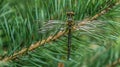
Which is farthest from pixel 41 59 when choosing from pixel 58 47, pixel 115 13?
pixel 115 13

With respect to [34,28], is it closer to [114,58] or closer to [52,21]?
[52,21]

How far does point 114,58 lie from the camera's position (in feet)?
2.10

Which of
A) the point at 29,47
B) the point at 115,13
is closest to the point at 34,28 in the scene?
the point at 29,47

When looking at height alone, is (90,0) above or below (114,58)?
above

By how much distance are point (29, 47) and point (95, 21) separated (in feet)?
0.38

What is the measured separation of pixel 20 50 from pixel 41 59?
0.05 meters

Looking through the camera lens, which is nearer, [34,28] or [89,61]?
[34,28]

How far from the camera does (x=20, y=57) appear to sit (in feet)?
1.71

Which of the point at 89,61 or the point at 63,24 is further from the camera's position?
the point at 89,61

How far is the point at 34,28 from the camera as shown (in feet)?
1.72

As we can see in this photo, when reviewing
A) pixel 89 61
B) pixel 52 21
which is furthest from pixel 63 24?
pixel 89 61

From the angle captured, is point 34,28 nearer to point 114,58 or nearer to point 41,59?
point 41,59

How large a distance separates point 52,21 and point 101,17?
97mm

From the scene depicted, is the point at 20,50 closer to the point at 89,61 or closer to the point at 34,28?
the point at 34,28
